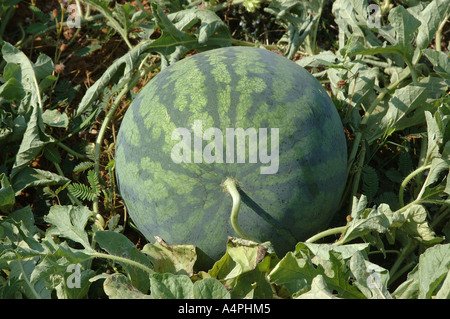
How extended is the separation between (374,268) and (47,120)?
1.60m

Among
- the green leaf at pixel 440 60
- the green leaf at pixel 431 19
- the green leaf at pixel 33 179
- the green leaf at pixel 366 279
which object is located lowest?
the green leaf at pixel 33 179

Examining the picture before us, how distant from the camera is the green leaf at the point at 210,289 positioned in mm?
1828

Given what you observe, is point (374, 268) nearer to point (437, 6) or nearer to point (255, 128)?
point (255, 128)

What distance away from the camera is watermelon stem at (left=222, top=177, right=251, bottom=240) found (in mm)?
1855

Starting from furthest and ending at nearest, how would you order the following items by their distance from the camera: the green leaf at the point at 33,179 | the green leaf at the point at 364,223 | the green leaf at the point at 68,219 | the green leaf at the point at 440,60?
the green leaf at the point at 33,179 → the green leaf at the point at 440,60 → the green leaf at the point at 68,219 → the green leaf at the point at 364,223

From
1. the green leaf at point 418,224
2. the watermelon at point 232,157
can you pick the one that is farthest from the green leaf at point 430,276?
the watermelon at point 232,157

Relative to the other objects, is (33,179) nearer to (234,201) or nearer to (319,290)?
(234,201)

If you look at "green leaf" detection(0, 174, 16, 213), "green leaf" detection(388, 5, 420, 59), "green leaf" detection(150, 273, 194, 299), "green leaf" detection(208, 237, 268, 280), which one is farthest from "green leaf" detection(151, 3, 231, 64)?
"green leaf" detection(150, 273, 194, 299)

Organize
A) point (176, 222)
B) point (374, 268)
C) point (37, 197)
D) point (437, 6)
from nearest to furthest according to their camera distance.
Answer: point (374, 268)
point (176, 222)
point (437, 6)
point (37, 197)

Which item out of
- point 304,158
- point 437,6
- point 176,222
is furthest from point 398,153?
point 176,222

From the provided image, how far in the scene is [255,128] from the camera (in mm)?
1937

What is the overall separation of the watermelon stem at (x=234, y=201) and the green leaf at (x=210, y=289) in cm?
20

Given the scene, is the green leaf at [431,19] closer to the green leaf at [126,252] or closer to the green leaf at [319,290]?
the green leaf at [319,290]

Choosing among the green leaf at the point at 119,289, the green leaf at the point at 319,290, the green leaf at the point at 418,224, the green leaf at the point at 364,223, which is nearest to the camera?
the green leaf at the point at 319,290
